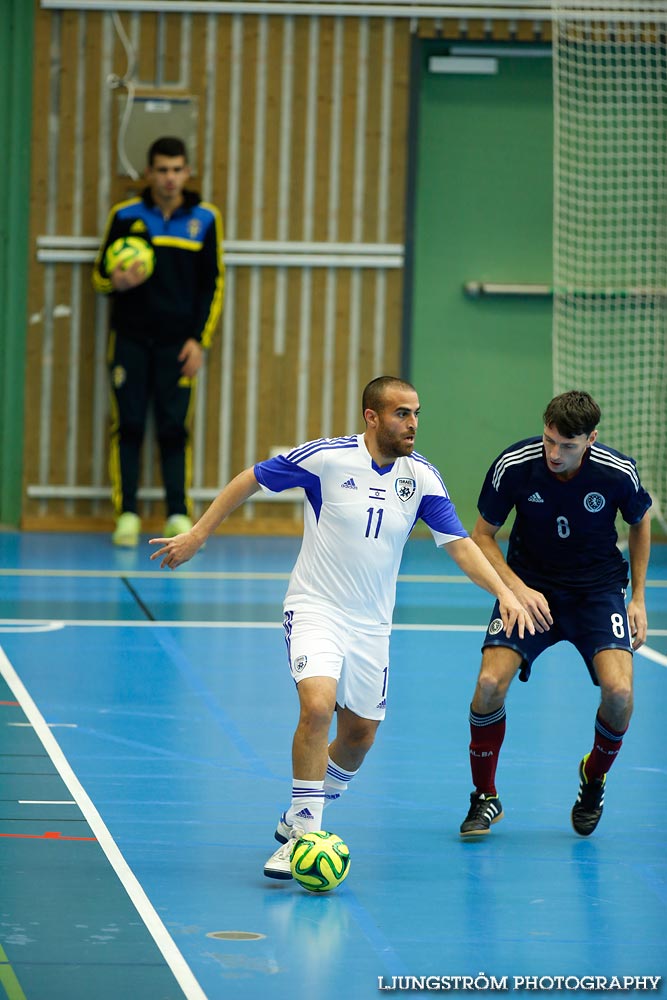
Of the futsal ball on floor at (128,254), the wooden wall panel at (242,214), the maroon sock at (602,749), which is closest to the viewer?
the maroon sock at (602,749)

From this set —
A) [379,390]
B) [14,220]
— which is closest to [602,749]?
[379,390]

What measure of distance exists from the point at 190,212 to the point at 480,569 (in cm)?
827

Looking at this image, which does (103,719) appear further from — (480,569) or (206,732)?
(480,569)

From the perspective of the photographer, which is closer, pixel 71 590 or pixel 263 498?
pixel 71 590

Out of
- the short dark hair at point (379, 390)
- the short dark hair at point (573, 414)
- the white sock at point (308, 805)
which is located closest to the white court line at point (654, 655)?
the short dark hair at point (573, 414)

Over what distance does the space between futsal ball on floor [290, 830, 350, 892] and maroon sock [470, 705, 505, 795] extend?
989 millimetres

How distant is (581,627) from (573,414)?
89cm

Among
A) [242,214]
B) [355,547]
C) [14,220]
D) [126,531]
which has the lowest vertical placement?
[126,531]

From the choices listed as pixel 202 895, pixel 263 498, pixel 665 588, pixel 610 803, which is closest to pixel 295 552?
pixel 263 498

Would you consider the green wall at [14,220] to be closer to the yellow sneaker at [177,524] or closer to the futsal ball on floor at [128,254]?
the futsal ball on floor at [128,254]

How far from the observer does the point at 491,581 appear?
576 cm

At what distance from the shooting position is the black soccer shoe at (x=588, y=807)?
6180mm

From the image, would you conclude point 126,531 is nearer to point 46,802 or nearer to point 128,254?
point 128,254

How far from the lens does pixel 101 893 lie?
525 centimetres
